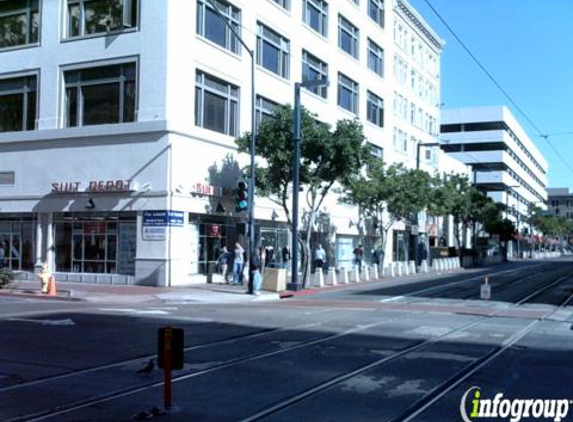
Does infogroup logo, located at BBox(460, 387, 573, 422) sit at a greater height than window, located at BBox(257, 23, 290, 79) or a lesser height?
lesser

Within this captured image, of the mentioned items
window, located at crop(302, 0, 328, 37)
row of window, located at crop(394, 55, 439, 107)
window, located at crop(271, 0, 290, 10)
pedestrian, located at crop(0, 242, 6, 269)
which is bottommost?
pedestrian, located at crop(0, 242, 6, 269)

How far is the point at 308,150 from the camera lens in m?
29.2

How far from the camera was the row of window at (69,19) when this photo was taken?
30109mm

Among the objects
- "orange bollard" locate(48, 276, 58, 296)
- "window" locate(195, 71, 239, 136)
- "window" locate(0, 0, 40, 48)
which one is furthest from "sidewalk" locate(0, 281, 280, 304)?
"window" locate(0, 0, 40, 48)

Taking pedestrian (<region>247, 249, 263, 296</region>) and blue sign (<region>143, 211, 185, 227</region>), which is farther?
blue sign (<region>143, 211, 185, 227</region>)

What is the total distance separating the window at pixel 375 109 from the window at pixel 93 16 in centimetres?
2409

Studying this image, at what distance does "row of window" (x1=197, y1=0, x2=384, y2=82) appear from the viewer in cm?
3145

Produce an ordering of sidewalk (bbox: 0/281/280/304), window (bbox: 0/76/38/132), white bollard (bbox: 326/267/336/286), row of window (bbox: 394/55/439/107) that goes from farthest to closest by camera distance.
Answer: row of window (bbox: 394/55/439/107)
window (bbox: 0/76/38/132)
white bollard (bbox: 326/267/336/286)
sidewalk (bbox: 0/281/280/304)

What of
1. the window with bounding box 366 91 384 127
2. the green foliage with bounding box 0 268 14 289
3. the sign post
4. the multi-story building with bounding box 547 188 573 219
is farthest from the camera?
the multi-story building with bounding box 547 188 573 219

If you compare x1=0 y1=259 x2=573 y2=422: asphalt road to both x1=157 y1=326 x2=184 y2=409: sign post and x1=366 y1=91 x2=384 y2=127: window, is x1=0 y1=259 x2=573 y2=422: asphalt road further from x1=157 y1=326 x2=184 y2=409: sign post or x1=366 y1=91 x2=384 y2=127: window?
x1=366 y1=91 x2=384 y2=127: window

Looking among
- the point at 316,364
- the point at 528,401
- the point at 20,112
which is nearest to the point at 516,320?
the point at 316,364

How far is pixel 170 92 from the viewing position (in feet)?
93.2

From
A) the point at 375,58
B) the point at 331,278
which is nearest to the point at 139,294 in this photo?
the point at 331,278

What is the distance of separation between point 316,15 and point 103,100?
681 inches
